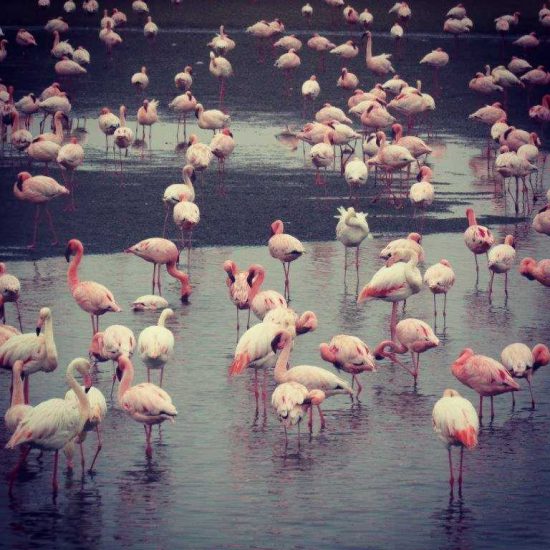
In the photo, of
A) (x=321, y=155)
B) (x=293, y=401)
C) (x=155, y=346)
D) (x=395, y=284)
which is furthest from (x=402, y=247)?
(x=321, y=155)

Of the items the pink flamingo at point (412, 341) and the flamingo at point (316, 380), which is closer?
the flamingo at point (316, 380)

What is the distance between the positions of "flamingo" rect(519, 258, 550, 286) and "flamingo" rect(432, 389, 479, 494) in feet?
19.5

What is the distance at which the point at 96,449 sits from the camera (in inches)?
486

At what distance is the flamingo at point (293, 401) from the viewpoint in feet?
40.3

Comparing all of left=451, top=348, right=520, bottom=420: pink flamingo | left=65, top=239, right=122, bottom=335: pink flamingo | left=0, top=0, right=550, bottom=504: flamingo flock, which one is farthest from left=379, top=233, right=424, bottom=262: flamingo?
left=451, top=348, right=520, bottom=420: pink flamingo

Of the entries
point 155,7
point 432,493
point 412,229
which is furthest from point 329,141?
point 155,7

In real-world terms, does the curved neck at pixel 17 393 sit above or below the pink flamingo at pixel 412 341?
below

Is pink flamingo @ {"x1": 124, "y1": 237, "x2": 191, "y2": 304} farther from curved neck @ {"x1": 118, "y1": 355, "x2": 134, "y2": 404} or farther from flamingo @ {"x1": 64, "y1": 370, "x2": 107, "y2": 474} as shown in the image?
flamingo @ {"x1": 64, "y1": 370, "x2": 107, "y2": 474}

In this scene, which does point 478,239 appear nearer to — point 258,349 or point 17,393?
point 258,349

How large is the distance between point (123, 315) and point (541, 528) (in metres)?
7.37

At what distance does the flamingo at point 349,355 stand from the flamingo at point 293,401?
1.15 m

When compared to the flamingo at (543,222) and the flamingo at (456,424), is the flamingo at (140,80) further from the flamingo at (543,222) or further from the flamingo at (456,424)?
the flamingo at (456,424)

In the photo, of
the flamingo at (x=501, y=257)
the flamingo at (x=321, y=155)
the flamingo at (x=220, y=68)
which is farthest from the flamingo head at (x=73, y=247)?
the flamingo at (x=220, y=68)

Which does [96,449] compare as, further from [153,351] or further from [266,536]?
[266,536]
